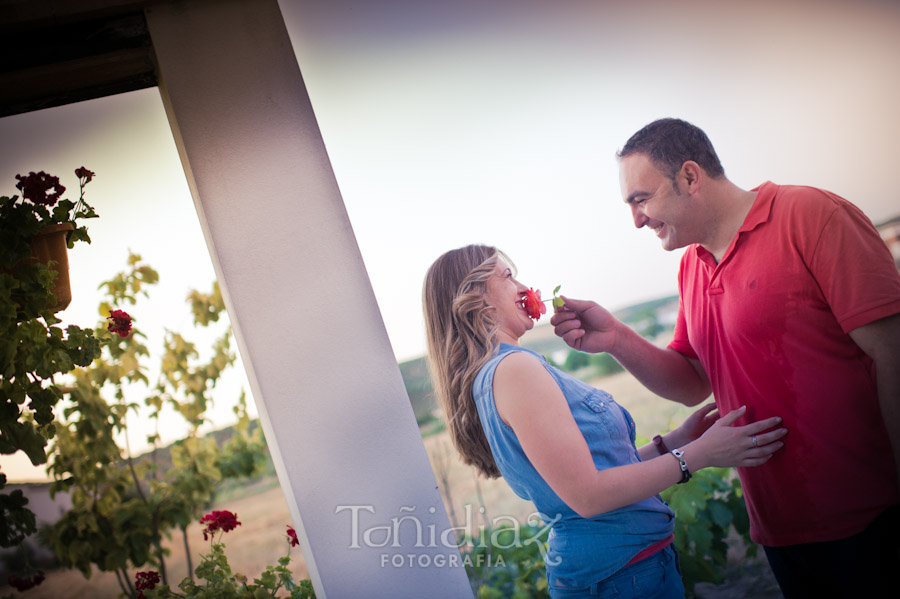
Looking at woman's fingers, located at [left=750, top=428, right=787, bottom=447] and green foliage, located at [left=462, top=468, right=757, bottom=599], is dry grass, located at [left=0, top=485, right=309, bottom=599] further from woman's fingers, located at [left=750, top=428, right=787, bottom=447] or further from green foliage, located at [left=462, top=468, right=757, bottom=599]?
woman's fingers, located at [left=750, top=428, right=787, bottom=447]

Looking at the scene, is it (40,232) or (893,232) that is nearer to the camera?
(40,232)

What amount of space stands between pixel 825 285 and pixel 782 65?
1.68m

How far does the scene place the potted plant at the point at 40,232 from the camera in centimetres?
169

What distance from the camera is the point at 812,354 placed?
1.57 metres

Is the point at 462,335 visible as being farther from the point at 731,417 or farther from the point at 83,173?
the point at 83,173

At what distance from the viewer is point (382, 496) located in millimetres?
1818

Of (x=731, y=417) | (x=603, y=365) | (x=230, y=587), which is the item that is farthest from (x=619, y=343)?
(x=230, y=587)

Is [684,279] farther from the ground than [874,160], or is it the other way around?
[874,160]

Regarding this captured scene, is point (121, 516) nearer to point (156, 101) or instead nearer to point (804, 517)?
point (156, 101)

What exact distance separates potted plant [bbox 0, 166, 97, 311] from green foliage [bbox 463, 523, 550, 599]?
187cm

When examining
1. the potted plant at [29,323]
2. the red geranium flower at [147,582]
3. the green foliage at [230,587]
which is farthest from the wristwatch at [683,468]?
the red geranium flower at [147,582]

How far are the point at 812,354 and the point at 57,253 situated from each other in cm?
208

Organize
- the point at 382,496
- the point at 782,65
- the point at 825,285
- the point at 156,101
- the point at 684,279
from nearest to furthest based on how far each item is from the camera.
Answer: the point at 825,285 < the point at 382,496 < the point at 684,279 < the point at 156,101 < the point at 782,65

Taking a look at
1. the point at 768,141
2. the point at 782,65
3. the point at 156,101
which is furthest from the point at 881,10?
the point at 156,101
